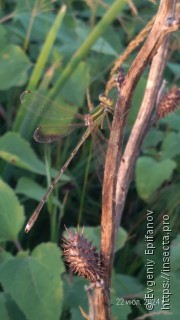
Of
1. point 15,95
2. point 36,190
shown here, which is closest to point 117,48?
point 15,95

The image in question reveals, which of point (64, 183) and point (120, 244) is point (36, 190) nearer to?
point (64, 183)

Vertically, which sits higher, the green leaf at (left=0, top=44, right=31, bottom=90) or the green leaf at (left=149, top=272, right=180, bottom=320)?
the green leaf at (left=0, top=44, right=31, bottom=90)

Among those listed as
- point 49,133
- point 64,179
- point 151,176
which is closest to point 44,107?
point 49,133

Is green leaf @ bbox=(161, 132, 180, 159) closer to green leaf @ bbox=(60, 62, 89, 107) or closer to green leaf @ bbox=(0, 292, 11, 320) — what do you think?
green leaf @ bbox=(60, 62, 89, 107)

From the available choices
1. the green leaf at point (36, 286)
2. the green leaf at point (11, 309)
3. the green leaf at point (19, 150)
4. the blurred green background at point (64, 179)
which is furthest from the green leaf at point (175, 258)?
the green leaf at point (19, 150)

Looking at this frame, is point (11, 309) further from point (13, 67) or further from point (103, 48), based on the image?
point (103, 48)

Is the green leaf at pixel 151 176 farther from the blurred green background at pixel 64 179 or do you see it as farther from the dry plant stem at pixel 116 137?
the dry plant stem at pixel 116 137

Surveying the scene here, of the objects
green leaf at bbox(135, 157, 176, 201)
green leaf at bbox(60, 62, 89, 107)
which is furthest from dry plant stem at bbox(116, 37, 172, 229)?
green leaf at bbox(60, 62, 89, 107)
